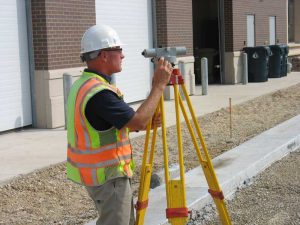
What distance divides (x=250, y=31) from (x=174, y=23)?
702 cm

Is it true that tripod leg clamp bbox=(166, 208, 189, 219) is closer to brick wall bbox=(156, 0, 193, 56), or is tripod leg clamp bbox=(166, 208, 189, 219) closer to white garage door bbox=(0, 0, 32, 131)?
white garage door bbox=(0, 0, 32, 131)

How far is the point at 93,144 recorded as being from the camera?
3633 mm

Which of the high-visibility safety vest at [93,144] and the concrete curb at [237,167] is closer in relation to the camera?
the high-visibility safety vest at [93,144]

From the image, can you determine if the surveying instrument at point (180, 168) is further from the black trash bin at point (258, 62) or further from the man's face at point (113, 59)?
the black trash bin at point (258, 62)

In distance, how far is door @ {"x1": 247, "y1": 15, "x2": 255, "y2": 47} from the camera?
2288 centimetres

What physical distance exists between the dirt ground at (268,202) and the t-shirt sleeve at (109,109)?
2.76 meters

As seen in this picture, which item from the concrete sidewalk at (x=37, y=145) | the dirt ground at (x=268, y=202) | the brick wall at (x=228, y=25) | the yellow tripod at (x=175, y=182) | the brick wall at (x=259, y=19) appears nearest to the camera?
the yellow tripod at (x=175, y=182)

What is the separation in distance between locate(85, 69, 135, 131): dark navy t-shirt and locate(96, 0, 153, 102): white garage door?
1040 centimetres

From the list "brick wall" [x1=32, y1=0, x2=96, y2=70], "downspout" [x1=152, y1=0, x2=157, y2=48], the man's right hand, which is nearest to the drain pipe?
"downspout" [x1=152, y1=0, x2=157, y2=48]

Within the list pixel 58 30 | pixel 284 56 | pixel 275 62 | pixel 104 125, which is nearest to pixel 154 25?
pixel 58 30

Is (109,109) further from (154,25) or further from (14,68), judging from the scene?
(154,25)

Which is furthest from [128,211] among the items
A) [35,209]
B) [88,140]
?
[35,209]

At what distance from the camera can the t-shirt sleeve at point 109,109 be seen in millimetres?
3516

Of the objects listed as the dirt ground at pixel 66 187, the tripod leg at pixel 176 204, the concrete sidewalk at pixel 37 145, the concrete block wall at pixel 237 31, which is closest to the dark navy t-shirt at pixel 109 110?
the tripod leg at pixel 176 204
